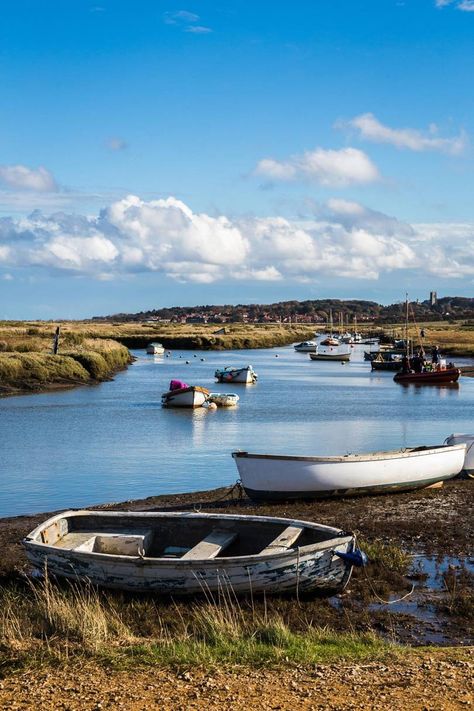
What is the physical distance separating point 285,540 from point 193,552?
52.8 inches

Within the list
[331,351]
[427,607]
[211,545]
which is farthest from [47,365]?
[331,351]

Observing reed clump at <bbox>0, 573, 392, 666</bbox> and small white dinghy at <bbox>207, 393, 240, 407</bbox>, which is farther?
small white dinghy at <bbox>207, 393, 240, 407</bbox>

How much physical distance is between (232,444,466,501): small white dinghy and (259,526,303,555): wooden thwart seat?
5.37 meters

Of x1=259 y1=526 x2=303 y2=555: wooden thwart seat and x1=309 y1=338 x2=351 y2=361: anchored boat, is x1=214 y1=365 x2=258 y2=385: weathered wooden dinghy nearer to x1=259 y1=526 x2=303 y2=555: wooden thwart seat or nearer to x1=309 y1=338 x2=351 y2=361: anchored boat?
x1=309 y1=338 x2=351 y2=361: anchored boat

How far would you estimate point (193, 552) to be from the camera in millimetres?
12352

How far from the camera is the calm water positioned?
2280 cm

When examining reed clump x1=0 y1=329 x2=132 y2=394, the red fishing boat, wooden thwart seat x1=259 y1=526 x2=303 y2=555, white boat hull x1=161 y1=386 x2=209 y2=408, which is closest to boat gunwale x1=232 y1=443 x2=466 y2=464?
wooden thwart seat x1=259 y1=526 x2=303 y2=555

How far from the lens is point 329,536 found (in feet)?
40.9

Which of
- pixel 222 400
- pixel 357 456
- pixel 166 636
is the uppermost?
pixel 357 456

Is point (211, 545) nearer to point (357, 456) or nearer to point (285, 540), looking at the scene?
point (285, 540)

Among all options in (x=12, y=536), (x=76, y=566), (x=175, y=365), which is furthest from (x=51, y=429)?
(x=175, y=365)

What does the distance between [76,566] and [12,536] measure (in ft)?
14.5

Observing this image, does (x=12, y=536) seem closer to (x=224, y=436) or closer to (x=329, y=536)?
(x=329, y=536)

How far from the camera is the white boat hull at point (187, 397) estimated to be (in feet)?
140
